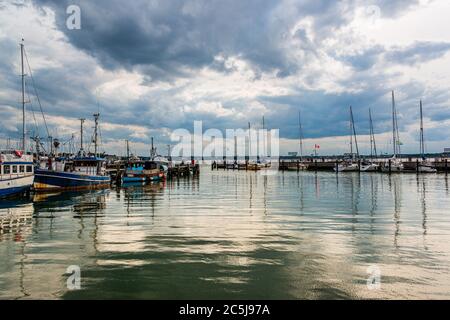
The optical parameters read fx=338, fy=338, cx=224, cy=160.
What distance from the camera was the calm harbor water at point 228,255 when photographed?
973 centimetres

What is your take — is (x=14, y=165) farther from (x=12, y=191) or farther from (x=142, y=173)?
(x=142, y=173)

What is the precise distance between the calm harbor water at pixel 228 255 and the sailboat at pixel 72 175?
22109mm

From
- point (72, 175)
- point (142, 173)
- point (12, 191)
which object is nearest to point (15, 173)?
point (12, 191)

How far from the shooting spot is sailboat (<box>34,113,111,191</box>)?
148ft

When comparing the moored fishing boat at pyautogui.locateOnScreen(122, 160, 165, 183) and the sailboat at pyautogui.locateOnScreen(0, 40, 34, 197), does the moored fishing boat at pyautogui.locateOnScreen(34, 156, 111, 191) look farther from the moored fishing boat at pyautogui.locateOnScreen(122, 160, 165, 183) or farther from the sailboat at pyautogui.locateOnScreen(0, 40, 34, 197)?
the moored fishing boat at pyautogui.locateOnScreen(122, 160, 165, 183)

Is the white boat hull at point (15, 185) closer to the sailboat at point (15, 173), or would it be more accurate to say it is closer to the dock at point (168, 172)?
the sailboat at point (15, 173)

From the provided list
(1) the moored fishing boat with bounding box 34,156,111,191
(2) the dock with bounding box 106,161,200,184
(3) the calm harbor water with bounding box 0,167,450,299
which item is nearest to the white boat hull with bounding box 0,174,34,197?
(1) the moored fishing boat with bounding box 34,156,111,191

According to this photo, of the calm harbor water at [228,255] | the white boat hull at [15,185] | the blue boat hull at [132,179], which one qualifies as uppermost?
the white boat hull at [15,185]

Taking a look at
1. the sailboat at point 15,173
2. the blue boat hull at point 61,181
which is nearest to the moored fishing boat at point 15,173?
the sailboat at point 15,173

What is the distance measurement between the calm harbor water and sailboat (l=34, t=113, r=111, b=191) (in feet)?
72.5

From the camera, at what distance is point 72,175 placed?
47750mm
